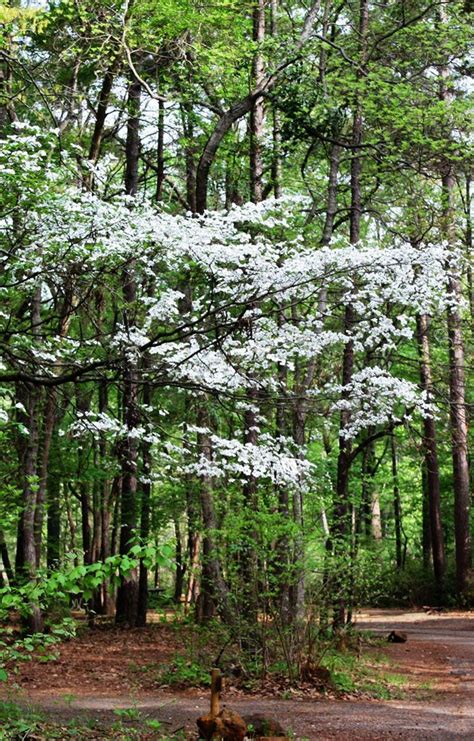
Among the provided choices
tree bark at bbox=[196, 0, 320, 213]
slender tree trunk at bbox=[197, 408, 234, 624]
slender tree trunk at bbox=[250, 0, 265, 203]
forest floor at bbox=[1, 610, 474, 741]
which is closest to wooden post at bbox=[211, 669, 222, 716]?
forest floor at bbox=[1, 610, 474, 741]

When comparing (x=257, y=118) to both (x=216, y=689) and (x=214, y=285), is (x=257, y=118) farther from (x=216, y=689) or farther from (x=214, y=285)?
(x=216, y=689)

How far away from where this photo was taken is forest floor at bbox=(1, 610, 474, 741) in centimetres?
782

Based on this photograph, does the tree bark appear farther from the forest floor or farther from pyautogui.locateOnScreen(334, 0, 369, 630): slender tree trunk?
the forest floor

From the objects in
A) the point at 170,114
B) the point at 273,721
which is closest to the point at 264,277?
the point at 273,721

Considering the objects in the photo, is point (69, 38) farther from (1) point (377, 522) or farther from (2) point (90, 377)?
(1) point (377, 522)

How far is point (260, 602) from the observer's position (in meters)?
9.96

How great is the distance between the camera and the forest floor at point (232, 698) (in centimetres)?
782

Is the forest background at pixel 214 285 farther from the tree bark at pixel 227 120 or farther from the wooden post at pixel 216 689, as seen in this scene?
the wooden post at pixel 216 689

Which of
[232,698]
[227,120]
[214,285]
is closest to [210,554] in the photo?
[232,698]

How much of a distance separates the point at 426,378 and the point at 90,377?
1319 cm

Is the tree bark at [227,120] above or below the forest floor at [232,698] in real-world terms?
above

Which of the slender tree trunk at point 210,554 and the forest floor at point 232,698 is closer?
the forest floor at point 232,698

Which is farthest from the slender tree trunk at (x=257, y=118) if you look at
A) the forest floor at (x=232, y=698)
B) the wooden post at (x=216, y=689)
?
the wooden post at (x=216, y=689)

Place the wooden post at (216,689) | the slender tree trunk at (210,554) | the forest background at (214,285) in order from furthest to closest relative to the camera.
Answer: the slender tree trunk at (210,554), the forest background at (214,285), the wooden post at (216,689)
